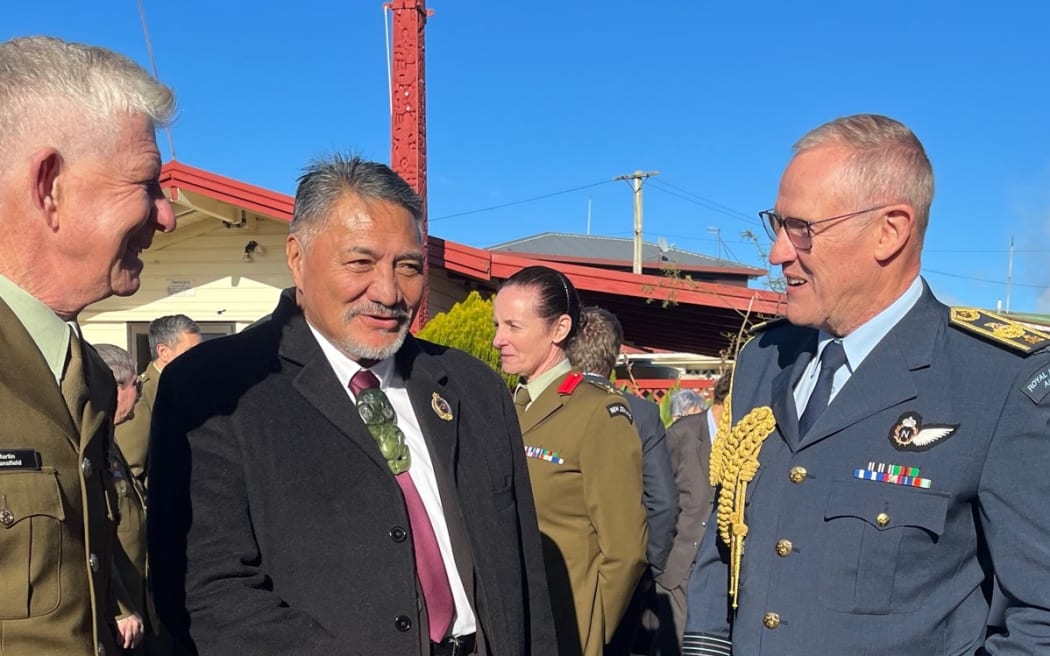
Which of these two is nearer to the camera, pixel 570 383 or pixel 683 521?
pixel 570 383

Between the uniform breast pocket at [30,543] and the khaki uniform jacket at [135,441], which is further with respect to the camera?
the khaki uniform jacket at [135,441]

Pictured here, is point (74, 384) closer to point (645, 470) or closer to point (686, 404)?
point (645, 470)

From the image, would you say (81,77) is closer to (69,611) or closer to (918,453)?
(69,611)

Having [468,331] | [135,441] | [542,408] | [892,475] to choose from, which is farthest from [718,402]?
[892,475]

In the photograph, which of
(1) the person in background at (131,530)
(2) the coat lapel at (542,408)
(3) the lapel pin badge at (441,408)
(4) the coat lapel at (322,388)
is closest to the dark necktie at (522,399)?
(2) the coat lapel at (542,408)

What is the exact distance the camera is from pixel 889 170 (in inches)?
87.2

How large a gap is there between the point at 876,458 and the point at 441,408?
44.3 inches

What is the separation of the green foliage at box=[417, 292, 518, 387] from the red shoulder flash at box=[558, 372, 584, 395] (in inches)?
149

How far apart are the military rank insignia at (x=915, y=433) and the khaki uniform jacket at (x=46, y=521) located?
5.77ft

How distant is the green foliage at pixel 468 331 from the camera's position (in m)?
7.90

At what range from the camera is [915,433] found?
2.11m

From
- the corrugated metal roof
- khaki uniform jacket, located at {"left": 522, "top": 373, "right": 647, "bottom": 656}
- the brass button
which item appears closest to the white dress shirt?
the brass button

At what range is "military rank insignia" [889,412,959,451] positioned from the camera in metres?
2.07

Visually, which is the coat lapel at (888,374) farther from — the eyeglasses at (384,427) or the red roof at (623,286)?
the red roof at (623,286)
